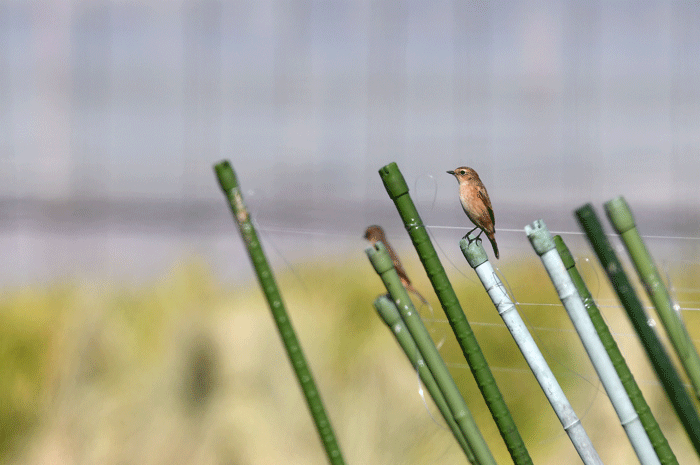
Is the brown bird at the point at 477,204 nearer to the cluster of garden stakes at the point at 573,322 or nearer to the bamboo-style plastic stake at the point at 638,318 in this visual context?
the cluster of garden stakes at the point at 573,322

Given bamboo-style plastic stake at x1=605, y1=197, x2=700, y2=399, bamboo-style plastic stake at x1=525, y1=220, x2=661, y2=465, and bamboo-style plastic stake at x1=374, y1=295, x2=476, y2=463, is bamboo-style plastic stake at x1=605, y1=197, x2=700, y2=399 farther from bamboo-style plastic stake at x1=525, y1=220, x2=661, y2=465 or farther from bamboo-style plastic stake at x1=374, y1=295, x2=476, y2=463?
bamboo-style plastic stake at x1=374, y1=295, x2=476, y2=463

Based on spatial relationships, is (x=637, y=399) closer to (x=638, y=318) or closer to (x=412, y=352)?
(x=638, y=318)

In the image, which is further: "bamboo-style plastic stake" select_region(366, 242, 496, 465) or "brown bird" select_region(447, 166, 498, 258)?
"brown bird" select_region(447, 166, 498, 258)

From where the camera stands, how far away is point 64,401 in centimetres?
552

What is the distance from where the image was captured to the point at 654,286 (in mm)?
2523

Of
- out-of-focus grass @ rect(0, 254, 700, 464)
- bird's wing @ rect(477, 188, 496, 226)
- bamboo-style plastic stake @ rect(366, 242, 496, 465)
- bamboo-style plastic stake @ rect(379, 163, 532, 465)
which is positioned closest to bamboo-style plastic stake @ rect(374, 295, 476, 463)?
bamboo-style plastic stake @ rect(366, 242, 496, 465)

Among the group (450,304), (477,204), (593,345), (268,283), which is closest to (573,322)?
(593,345)

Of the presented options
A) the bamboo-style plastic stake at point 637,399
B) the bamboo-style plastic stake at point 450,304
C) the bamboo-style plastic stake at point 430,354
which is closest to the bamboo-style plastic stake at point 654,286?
the bamboo-style plastic stake at point 637,399

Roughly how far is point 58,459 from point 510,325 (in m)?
4.43

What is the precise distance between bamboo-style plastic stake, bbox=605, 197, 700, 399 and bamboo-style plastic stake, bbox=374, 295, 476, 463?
0.95m

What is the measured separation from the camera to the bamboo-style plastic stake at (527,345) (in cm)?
263

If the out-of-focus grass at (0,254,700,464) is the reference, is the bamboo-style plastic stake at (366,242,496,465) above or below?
above

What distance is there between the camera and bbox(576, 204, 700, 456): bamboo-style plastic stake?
2.56m

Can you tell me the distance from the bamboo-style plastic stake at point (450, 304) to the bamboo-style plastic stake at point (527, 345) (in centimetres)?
15
